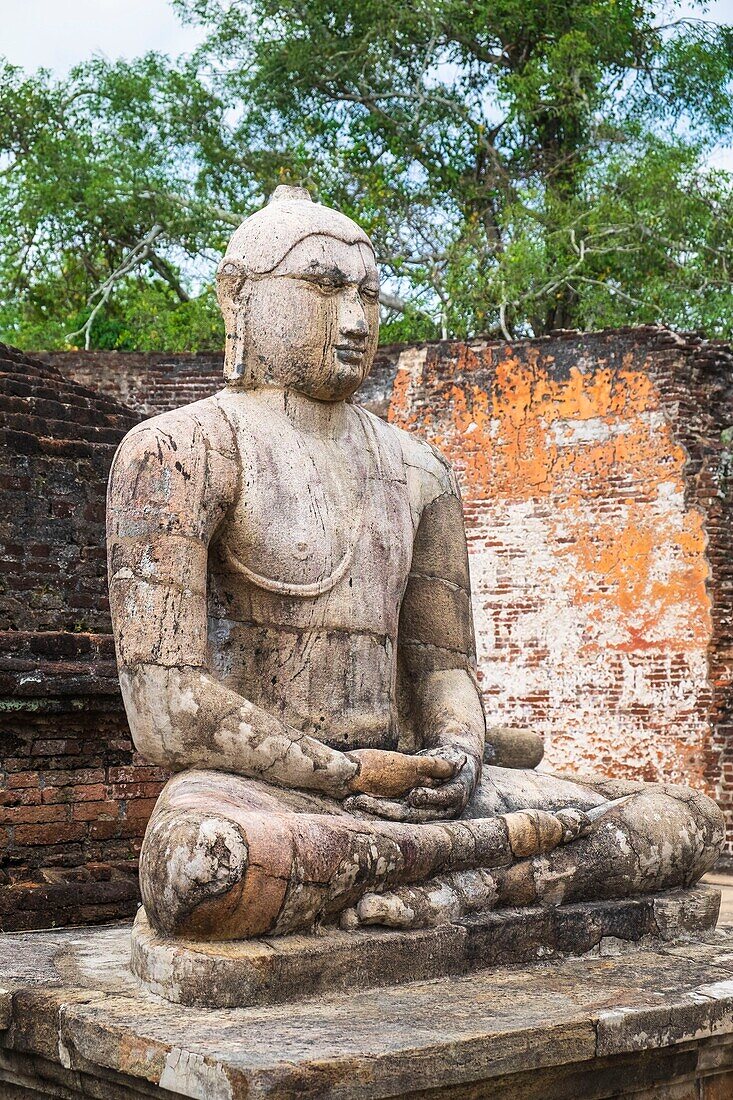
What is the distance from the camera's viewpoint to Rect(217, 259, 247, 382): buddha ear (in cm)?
389

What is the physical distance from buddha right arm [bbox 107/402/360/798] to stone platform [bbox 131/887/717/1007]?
0.43 m

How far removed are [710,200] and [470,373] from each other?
5.33 meters

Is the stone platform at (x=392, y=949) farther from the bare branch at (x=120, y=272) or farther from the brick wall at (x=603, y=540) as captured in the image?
the bare branch at (x=120, y=272)

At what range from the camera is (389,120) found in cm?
1875

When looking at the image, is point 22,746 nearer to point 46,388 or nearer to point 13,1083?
point 46,388

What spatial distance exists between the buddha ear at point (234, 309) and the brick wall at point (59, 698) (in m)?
2.69

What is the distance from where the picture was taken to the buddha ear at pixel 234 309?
3.89m

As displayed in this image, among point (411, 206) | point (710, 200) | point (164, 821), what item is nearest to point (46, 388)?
point (164, 821)

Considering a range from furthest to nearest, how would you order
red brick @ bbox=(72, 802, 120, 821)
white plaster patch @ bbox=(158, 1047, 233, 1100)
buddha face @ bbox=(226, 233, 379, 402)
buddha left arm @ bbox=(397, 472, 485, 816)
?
red brick @ bbox=(72, 802, 120, 821) → buddha left arm @ bbox=(397, 472, 485, 816) → buddha face @ bbox=(226, 233, 379, 402) → white plaster patch @ bbox=(158, 1047, 233, 1100)

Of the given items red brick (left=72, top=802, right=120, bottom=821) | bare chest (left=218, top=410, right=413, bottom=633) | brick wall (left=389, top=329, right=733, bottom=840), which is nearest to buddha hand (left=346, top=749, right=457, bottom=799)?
bare chest (left=218, top=410, right=413, bottom=633)

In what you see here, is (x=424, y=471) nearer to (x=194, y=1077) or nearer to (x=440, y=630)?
(x=440, y=630)

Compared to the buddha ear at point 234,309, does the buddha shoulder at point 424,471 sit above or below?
below

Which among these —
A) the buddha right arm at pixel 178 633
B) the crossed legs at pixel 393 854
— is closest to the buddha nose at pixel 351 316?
the buddha right arm at pixel 178 633

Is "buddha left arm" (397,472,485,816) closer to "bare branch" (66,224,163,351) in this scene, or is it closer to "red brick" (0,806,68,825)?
"red brick" (0,806,68,825)
